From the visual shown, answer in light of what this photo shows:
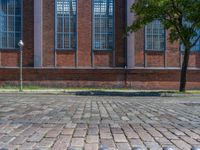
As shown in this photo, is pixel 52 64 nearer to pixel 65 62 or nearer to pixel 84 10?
pixel 65 62

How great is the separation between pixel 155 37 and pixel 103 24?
481cm

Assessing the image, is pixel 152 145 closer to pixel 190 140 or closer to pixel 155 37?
pixel 190 140

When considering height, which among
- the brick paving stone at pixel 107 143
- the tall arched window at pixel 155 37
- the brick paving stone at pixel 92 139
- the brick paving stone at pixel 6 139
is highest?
the tall arched window at pixel 155 37

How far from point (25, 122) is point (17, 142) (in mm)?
2317

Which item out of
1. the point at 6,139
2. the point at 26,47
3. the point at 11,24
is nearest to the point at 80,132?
the point at 6,139

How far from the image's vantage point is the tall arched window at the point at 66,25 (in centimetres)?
3972

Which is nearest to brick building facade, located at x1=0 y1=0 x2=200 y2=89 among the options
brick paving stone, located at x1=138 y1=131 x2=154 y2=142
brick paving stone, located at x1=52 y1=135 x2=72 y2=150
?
brick paving stone, located at x1=138 y1=131 x2=154 y2=142

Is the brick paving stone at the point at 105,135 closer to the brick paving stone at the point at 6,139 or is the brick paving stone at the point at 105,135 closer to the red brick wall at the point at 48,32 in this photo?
the brick paving stone at the point at 6,139

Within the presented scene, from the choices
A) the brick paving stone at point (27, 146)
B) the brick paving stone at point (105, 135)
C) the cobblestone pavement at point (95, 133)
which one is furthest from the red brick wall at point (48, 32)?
the brick paving stone at point (27, 146)

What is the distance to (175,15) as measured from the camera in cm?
3167

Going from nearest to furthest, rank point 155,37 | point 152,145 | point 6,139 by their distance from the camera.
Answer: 1. point 152,145
2. point 6,139
3. point 155,37

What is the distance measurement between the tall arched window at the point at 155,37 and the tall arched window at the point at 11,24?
36.9ft

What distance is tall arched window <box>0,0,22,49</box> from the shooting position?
3928cm

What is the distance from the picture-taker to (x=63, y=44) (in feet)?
130
